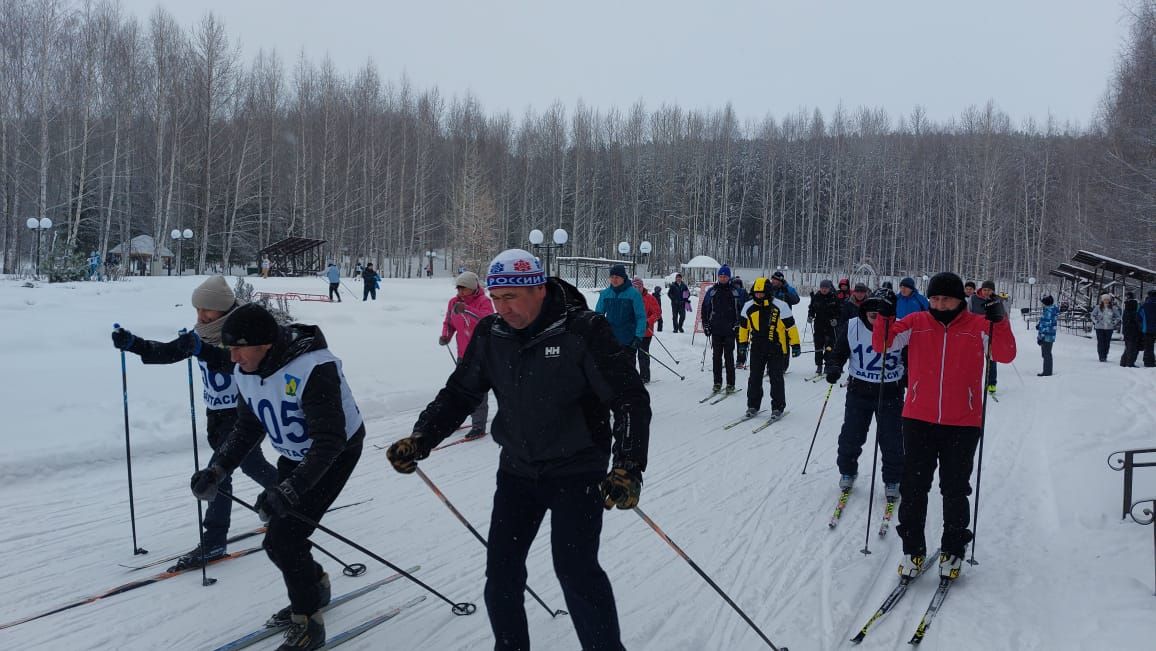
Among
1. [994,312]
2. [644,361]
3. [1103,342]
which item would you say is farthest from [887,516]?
[1103,342]

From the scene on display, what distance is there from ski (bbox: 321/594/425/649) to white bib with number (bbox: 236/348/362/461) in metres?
Answer: 0.91

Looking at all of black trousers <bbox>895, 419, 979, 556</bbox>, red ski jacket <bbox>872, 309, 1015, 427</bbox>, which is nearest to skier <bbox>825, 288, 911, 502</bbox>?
red ski jacket <bbox>872, 309, 1015, 427</bbox>

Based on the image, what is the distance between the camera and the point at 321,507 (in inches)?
127

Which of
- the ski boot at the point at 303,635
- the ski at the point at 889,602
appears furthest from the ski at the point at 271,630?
the ski at the point at 889,602

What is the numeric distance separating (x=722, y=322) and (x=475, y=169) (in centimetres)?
4157

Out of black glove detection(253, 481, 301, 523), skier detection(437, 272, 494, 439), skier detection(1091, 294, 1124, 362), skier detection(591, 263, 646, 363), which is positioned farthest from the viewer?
skier detection(1091, 294, 1124, 362)

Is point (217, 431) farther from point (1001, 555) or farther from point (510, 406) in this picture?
point (1001, 555)

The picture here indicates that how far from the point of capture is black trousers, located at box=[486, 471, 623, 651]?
2.56 meters

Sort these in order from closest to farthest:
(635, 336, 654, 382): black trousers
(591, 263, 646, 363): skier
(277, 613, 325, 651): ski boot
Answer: (277, 613, 325, 651): ski boot < (591, 263, 646, 363): skier < (635, 336, 654, 382): black trousers

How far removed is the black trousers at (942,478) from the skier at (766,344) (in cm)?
478

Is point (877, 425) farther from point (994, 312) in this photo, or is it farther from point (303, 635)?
point (303, 635)

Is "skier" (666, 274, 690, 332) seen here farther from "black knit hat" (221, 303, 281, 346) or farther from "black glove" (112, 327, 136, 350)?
"black knit hat" (221, 303, 281, 346)

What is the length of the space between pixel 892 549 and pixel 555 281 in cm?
345

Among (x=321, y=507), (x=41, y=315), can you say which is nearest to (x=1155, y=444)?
(x=321, y=507)
